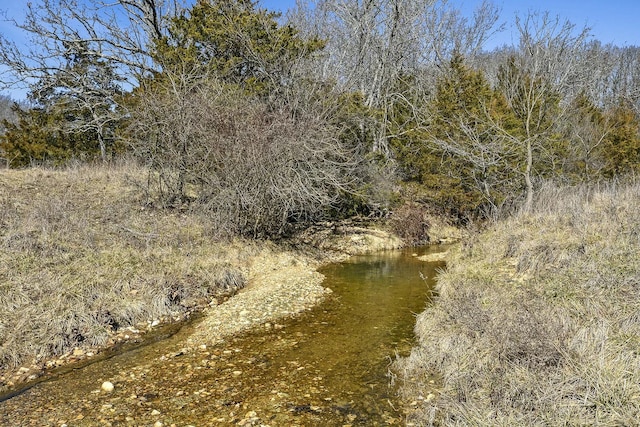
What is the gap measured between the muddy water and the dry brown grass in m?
1.05

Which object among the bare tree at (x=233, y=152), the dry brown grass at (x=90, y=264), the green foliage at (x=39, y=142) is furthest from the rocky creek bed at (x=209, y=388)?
the green foliage at (x=39, y=142)

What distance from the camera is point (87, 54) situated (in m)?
18.5

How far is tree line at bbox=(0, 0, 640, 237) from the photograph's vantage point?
12.6 meters

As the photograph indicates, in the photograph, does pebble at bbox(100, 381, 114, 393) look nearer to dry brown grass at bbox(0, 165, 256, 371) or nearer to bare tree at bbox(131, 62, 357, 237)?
dry brown grass at bbox(0, 165, 256, 371)

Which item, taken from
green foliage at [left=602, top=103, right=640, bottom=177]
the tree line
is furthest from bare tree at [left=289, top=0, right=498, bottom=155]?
green foliage at [left=602, top=103, right=640, bottom=177]

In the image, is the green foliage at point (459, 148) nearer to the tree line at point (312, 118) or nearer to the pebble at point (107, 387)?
the tree line at point (312, 118)

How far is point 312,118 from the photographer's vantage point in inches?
519

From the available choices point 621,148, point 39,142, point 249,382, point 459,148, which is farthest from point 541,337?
point 621,148

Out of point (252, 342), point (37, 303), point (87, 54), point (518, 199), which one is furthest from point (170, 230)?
point (518, 199)

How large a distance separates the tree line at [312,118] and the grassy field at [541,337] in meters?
6.10

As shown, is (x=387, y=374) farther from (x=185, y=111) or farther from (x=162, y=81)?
(x=162, y=81)

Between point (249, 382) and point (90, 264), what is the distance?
507 cm

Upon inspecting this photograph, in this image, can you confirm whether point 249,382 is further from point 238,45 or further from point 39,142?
point 39,142

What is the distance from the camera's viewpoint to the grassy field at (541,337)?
4332mm
